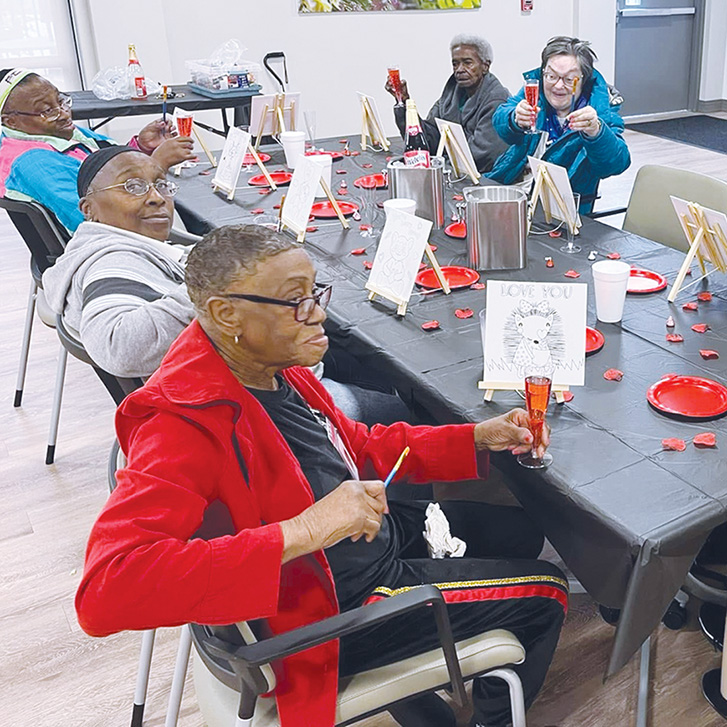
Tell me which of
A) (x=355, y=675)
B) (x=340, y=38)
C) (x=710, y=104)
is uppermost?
(x=340, y=38)

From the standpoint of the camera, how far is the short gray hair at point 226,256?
121 centimetres

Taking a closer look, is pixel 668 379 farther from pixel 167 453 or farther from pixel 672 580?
pixel 167 453

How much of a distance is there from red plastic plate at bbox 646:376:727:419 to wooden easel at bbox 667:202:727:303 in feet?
1.49

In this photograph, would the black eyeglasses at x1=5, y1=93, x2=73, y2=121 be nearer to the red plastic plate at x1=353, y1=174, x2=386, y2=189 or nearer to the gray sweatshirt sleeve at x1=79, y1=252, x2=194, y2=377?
the red plastic plate at x1=353, y1=174, x2=386, y2=189

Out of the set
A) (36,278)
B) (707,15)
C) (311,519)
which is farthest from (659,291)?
(707,15)

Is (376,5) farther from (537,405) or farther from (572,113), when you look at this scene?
(537,405)

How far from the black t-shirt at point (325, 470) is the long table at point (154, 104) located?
3.74 metres

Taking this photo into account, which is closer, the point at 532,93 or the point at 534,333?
the point at 534,333

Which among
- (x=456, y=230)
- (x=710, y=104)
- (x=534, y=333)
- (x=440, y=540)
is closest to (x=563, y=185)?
(x=456, y=230)

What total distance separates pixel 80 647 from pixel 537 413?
1347 millimetres

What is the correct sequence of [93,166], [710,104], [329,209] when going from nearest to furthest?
[93,166]
[329,209]
[710,104]

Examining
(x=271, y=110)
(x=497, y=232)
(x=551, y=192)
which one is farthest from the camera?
(x=271, y=110)

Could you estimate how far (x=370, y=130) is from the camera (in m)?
3.72

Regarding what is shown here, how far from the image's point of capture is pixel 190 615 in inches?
42.2
